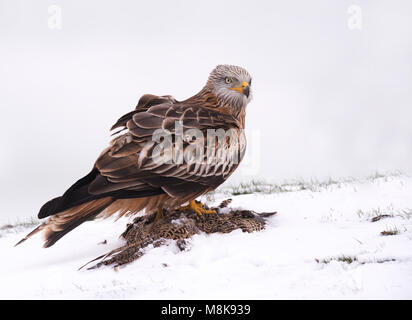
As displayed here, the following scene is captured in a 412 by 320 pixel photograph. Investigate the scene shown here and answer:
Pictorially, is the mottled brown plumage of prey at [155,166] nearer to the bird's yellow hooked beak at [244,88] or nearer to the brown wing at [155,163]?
the brown wing at [155,163]

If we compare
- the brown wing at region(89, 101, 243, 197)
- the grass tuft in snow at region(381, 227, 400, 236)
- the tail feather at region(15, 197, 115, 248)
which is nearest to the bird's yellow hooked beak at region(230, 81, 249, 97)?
the brown wing at region(89, 101, 243, 197)

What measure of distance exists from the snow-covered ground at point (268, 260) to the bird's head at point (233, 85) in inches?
76.3

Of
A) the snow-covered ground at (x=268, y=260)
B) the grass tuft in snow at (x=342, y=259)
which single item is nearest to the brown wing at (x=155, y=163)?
the snow-covered ground at (x=268, y=260)

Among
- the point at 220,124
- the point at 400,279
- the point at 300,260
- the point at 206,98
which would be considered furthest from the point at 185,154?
the point at 400,279

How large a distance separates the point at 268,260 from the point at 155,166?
1843 mm

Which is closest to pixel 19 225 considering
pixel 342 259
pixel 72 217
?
pixel 72 217

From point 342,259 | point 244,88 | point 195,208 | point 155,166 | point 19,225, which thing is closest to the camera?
point 342,259

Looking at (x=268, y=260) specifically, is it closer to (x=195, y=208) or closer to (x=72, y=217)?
(x=195, y=208)

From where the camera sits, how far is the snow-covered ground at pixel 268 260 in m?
5.22

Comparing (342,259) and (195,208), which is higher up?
(195,208)

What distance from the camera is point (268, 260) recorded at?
20.1 ft

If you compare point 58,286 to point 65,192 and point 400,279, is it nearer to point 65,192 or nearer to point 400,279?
point 65,192

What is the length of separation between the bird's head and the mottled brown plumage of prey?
11.4 inches

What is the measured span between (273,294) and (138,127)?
2924mm
